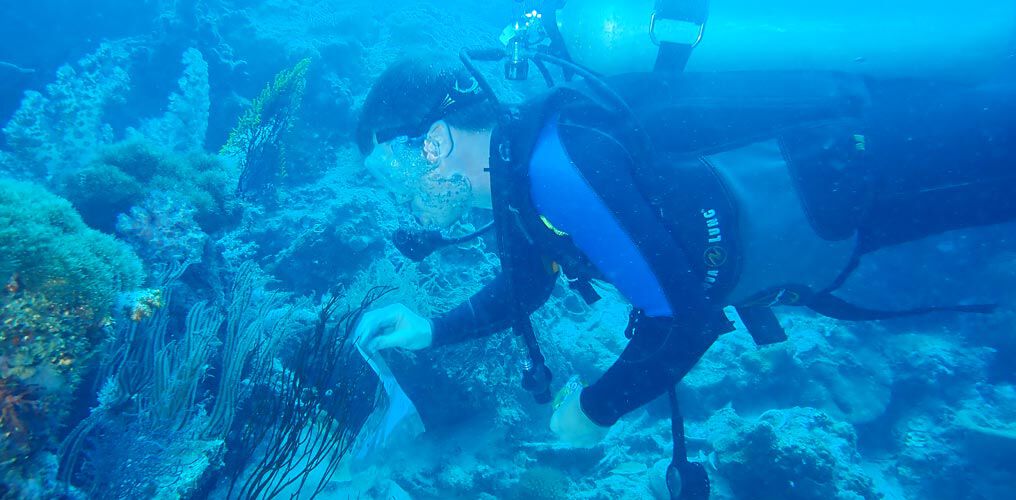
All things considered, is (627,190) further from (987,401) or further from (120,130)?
(120,130)

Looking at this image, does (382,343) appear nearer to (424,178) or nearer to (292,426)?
(292,426)

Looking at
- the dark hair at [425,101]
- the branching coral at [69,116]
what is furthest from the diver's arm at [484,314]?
the branching coral at [69,116]

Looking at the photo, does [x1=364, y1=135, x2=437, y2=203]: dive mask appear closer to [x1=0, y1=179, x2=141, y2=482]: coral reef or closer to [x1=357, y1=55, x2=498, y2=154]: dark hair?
[x1=357, y1=55, x2=498, y2=154]: dark hair

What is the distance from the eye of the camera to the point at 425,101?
2.95 meters

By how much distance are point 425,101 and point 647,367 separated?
2152mm

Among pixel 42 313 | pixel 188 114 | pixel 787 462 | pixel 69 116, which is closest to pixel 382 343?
pixel 42 313

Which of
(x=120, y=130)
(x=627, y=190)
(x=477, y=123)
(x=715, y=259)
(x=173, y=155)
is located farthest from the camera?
(x=120, y=130)

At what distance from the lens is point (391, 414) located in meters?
3.52

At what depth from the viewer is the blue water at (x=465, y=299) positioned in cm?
249

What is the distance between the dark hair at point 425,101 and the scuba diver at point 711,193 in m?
0.18

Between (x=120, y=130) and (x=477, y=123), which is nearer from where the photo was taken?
(x=477, y=123)

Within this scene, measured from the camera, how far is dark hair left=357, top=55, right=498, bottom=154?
116 inches

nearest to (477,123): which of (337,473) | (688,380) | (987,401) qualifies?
(337,473)

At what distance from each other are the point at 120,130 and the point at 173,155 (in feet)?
23.8
